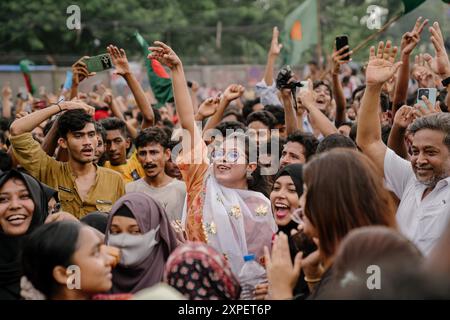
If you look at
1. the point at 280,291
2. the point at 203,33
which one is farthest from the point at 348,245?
the point at 203,33

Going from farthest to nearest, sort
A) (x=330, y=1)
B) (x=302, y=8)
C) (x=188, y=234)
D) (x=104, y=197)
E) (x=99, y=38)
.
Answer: (x=330, y=1)
(x=99, y=38)
(x=302, y=8)
(x=104, y=197)
(x=188, y=234)

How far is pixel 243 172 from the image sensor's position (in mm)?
5109

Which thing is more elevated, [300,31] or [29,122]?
[300,31]

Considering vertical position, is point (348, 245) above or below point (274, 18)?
below

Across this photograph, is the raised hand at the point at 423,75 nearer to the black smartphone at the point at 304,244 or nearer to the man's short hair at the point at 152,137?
the man's short hair at the point at 152,137

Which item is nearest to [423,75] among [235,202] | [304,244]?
[235,202]

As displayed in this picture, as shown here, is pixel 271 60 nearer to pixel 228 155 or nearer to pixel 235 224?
pixel 228 155

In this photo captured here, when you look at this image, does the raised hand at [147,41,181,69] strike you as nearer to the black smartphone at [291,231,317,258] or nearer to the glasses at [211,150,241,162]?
the glasses at [211,150,241,162]

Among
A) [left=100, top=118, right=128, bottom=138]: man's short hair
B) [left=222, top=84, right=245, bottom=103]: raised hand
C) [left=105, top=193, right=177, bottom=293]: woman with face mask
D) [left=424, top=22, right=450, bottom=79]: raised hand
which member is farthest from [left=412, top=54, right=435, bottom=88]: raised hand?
[left=105, top=193, right=177, bottom=293]: woman with face mask

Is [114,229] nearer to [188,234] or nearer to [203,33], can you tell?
[188,234]

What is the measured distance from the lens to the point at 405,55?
6074 millimetres

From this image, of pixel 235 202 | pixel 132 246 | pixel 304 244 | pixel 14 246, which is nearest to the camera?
pixel 132 246

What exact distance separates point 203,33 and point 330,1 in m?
5.11

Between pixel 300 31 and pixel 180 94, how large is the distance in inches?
388
